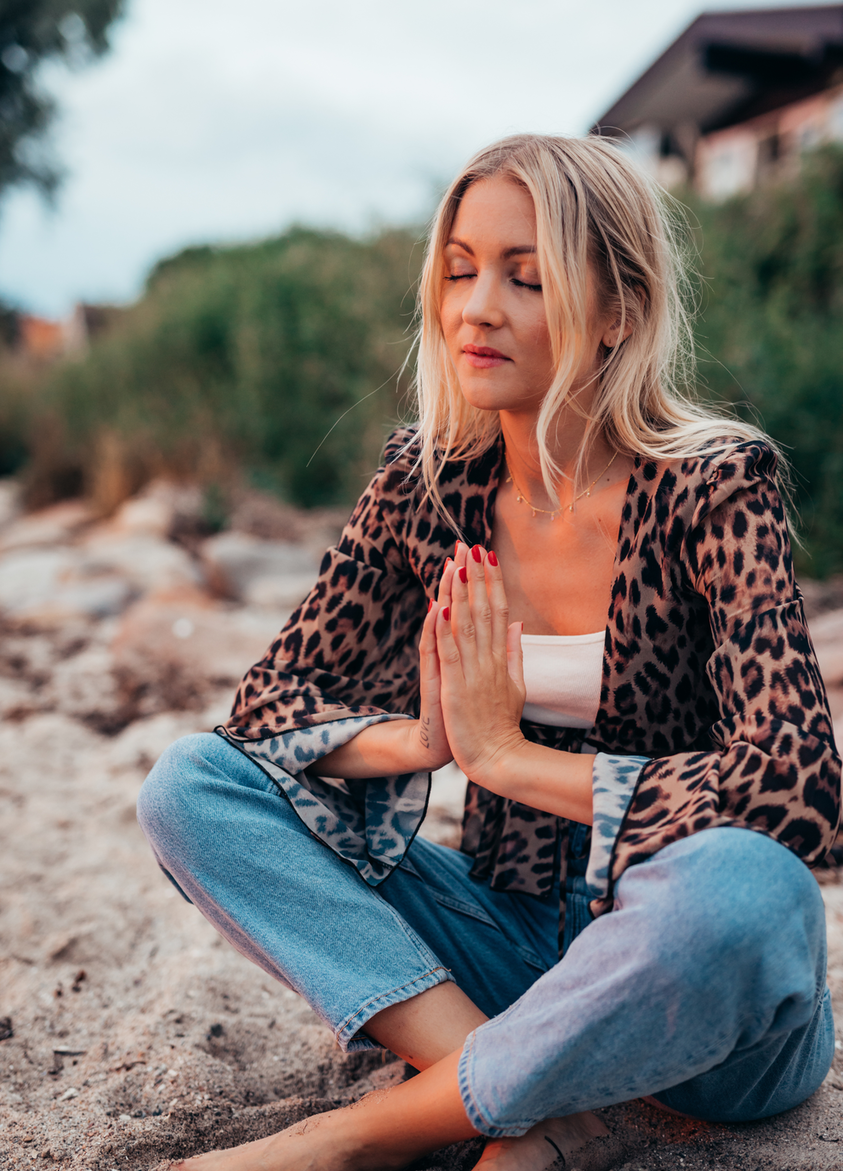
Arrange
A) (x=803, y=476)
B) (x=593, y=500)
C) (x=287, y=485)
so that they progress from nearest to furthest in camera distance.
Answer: (x=593, y=500)
(x=803, y=476)
(x=287, y=485)

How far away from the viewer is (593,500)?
1.74 meters

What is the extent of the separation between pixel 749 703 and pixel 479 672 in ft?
1.44

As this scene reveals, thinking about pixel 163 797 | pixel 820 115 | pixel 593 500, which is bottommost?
pixel 163 797

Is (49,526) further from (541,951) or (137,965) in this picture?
(541,951)

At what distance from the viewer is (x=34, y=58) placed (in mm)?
12406

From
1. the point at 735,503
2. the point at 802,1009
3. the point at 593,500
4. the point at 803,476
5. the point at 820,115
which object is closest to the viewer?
the point at 802,1009

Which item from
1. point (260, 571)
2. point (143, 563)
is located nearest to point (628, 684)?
point (260, 571)

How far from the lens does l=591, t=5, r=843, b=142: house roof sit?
11406 millimetres

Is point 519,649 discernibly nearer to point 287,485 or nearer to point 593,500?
point 593,500

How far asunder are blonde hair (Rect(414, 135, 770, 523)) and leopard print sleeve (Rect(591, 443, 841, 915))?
0.47 feet

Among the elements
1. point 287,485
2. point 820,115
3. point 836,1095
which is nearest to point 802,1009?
point 836,1095

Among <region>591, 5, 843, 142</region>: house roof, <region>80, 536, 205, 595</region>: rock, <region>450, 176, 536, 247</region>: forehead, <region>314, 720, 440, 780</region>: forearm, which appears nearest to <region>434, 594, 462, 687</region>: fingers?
<region>314, 720, 440, 780</region>: forearm

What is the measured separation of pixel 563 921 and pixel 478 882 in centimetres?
22

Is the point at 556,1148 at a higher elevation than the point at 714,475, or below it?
below
